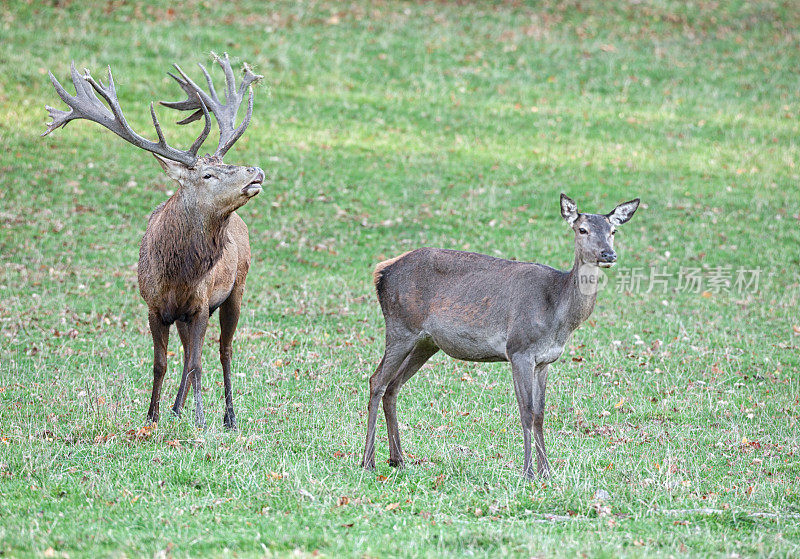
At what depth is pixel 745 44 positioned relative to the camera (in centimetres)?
2780

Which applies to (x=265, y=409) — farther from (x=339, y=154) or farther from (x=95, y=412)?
(x=339, y=154)

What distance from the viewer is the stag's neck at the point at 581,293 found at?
738cm

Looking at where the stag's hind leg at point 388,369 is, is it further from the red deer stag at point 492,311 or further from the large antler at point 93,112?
the large antler at point 93,112

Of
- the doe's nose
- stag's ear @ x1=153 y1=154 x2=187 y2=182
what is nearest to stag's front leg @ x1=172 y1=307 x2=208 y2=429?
stag's ear @ x1=153 y1=154 x2=187 y2=182

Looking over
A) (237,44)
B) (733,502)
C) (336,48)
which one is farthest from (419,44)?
(733,502)

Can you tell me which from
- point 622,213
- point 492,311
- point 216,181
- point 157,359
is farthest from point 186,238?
point 622,213

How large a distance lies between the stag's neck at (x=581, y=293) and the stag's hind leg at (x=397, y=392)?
1.26 m

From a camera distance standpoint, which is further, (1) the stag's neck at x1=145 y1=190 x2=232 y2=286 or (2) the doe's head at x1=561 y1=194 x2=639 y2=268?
(1) the stag's neck at x1=145 y1=190 x2=232 y2=286

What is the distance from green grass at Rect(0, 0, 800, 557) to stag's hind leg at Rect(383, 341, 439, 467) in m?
0.24

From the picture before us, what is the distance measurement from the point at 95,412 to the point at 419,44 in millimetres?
20232

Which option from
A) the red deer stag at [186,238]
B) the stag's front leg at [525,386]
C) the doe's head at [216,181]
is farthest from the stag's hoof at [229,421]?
the stag's front leg at [525,386]

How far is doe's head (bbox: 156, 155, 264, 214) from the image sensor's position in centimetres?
812

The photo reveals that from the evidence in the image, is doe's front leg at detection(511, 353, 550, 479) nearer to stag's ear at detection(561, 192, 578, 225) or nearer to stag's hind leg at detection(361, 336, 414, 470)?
stag's hind leg at detection(361, 336, 414, 470)

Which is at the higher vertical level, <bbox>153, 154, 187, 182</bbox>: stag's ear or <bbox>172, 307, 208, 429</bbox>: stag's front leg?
<bbox>153, 154, 187, 182</bbox>: stag's ear
